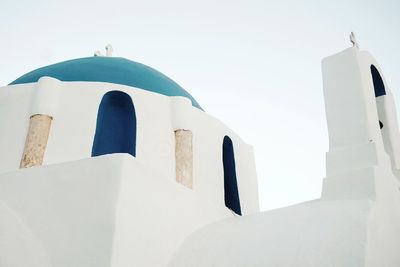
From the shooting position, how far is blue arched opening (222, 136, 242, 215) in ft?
25.9

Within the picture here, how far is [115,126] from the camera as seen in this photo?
6922 mm

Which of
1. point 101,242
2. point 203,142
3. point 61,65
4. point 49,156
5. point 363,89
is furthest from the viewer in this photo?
point 61,65

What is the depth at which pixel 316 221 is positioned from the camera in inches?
175

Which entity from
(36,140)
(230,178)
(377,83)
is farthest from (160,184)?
(377,83)

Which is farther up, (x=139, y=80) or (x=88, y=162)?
(x=139, y=80)

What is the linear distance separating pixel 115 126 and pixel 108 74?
1252mm

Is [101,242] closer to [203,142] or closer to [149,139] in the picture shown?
[149,139]

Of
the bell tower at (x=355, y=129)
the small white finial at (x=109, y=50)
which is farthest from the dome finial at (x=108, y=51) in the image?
the bell tower at (x=355, y=129)

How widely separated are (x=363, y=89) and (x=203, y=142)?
3.00 meters

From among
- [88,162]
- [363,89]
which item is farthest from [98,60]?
[363,89]

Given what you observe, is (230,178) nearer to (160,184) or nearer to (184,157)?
(184,157)

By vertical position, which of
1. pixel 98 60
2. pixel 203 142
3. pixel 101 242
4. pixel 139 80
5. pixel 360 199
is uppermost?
pixel 98 60

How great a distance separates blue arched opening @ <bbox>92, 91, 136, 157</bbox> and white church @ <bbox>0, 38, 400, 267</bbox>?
0.8 inches

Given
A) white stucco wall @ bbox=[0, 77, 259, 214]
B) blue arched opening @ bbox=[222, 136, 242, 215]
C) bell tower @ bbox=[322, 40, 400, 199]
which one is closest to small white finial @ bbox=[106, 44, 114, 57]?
white stucco wall @ bbox=[0, 77, 259, 214]
